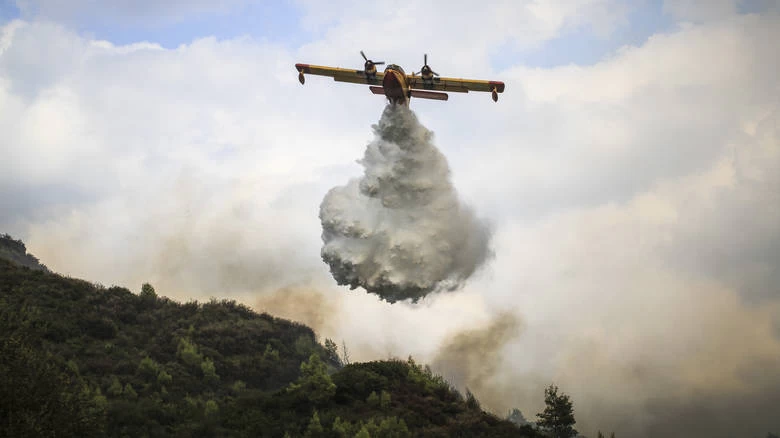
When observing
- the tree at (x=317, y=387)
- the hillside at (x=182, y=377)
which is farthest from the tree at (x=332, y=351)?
the tree at (x=317, y=387)

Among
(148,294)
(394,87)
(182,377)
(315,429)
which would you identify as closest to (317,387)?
(315,429)

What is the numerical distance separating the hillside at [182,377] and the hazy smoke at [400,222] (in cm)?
680

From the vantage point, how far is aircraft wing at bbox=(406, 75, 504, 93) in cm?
4575

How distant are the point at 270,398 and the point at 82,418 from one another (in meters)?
15.1

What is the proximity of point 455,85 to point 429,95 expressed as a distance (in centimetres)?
199

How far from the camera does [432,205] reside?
148ft

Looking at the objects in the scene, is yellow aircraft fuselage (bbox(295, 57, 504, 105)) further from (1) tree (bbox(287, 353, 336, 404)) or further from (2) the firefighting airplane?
(1) tree (bbox(287, 353, 336, 404))

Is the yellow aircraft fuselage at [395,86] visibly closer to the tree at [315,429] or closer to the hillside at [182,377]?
the hillside at [182,377]

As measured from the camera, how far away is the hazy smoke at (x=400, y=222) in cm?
4319

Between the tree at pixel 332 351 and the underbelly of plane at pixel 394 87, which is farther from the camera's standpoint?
the tree at pixel 332 351

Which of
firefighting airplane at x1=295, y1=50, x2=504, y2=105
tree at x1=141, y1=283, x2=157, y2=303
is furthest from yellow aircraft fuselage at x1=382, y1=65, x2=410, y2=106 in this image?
tree at x1=141, y1=283, x2=157, y2=303

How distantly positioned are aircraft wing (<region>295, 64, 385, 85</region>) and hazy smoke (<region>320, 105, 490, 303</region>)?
7.59 feet

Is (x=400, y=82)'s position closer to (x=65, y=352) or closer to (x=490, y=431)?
(x=490, y=431)

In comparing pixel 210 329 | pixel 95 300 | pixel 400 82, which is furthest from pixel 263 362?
pixel 400 82
